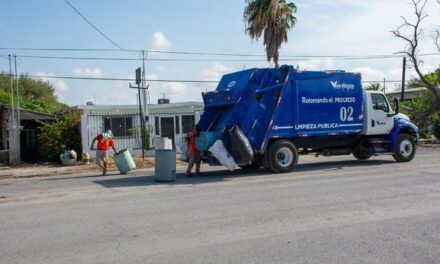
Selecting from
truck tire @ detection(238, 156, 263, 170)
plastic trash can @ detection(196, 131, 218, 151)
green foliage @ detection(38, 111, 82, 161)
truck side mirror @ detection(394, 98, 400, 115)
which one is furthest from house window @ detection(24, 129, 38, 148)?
truck side mirror @ detection(394, 98, 400, 115)

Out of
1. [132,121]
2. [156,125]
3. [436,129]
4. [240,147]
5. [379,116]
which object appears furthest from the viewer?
[436,129]

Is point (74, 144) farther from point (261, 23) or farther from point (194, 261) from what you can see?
point (194, 261)

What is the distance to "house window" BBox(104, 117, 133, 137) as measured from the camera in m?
24.9

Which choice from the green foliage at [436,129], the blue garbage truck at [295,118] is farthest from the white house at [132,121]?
the green foliage at [436,129]

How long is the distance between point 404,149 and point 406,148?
100 mm

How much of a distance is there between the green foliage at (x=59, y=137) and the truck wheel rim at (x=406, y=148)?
46.3 feet

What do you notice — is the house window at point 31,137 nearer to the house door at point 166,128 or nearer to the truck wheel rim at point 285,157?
the house door at point 166,128

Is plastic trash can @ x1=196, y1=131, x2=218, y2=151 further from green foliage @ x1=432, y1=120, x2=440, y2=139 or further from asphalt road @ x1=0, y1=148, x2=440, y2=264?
green foliage @ x1=432, y1=120, x2=440, y2=139

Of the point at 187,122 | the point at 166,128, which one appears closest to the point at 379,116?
the point at 187,122

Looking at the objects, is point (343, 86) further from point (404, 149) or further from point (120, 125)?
point (120, 125)

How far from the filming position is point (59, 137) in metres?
22.7

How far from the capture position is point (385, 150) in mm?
16141

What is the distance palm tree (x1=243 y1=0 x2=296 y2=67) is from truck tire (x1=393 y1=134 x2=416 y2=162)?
11289 millimetres

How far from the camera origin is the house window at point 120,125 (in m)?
24.9
